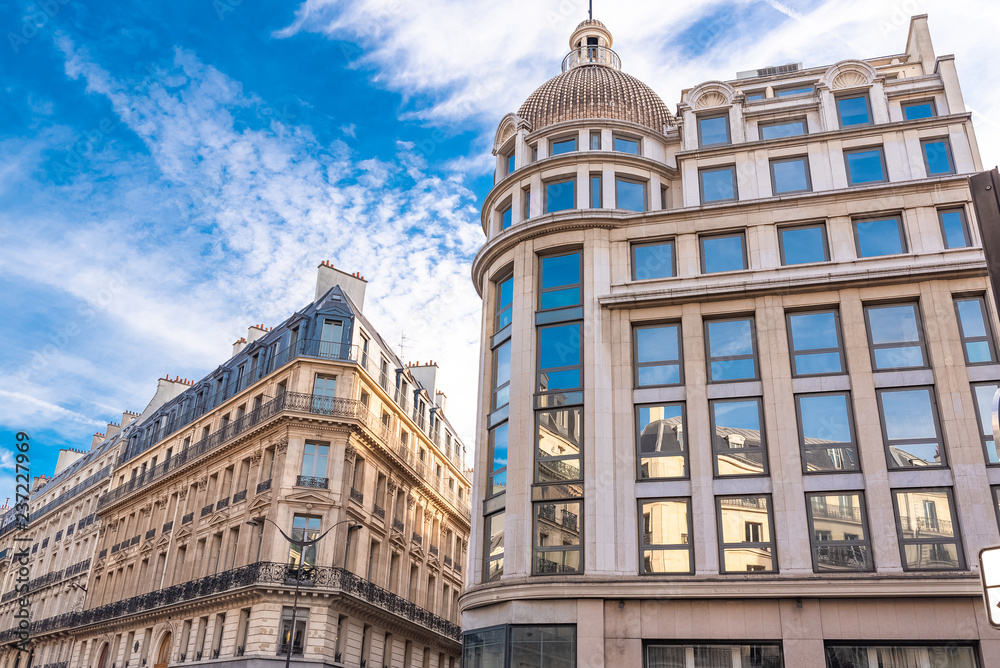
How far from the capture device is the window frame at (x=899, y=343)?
23.4 m

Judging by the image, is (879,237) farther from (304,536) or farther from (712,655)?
(304,536)

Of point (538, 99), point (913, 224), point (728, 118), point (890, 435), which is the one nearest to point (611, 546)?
point (890, 435)

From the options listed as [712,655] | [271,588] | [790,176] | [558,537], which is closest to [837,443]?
[712,655]

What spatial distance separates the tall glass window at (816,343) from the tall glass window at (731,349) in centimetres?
119

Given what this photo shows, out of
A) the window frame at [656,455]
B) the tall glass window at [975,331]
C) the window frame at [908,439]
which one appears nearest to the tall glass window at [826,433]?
the window frame at [908,439]

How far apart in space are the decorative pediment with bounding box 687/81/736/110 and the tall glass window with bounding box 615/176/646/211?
3.80 m

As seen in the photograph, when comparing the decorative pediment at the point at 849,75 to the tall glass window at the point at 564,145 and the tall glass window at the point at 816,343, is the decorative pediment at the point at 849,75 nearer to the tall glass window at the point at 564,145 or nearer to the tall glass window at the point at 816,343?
the tall glass window at the point at 564,145

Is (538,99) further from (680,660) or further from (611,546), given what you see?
(680,660)

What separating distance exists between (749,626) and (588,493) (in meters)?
5.52

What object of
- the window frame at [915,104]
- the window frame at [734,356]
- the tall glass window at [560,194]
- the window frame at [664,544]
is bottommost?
the window frame at [664,544]

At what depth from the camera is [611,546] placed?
22875 mm

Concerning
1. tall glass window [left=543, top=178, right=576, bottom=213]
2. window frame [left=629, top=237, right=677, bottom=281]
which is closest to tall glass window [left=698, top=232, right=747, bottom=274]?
window frame [left=629, top=237, right=677, bottom=281]

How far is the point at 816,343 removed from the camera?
80.3 feet

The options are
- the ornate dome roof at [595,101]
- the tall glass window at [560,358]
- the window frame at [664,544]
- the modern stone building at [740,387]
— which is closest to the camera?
the modern stone building at [740,387]
